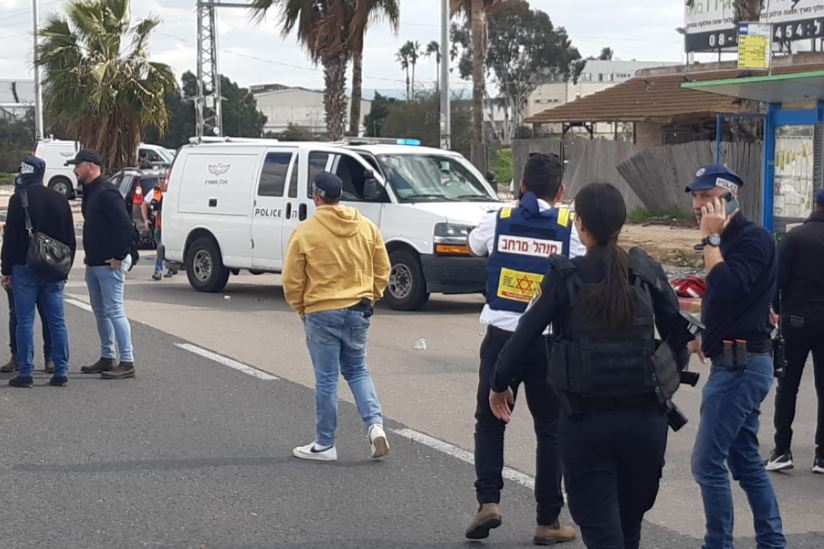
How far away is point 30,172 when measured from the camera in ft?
33.2

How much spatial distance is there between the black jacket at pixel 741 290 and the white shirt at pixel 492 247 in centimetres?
67

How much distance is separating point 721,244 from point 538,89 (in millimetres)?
81046

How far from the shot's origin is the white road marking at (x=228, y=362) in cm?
1087

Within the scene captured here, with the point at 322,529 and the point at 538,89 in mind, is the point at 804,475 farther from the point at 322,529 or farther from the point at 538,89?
the point at 538,89

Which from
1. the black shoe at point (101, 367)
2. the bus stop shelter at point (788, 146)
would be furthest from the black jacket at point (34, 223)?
the bus stop shelter at point (788, 146)

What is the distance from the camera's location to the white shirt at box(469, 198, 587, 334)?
19.2 feet

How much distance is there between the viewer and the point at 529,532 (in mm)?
6316

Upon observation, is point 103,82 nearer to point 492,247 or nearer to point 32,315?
point 32,315

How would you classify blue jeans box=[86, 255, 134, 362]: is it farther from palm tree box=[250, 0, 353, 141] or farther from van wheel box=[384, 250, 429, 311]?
palm tree box=[250, 0, 353, 141]

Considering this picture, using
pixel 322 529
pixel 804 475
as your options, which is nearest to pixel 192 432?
pixel 322 529

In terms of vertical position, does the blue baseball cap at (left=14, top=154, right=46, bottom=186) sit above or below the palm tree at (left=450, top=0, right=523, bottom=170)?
below

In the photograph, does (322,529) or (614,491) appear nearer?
(614,491)

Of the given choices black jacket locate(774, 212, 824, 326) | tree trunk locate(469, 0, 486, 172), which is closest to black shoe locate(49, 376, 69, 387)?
black jacket locate(774, 212, 824, 326)

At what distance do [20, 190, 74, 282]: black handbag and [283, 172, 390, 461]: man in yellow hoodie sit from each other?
3.13 metres
